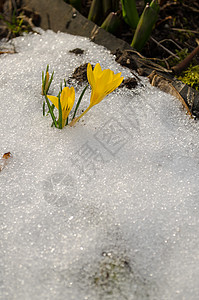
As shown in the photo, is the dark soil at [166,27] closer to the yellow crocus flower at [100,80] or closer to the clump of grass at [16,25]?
the clump of grass at [16,25]

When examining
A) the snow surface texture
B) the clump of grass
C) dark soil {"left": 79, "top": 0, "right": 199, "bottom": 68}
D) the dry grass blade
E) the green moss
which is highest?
dark soil {"left": 79, "top": 0, "right": 199, "bottom": 68}

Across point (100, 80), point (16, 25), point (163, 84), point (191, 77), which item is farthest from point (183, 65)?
point (16, 25)

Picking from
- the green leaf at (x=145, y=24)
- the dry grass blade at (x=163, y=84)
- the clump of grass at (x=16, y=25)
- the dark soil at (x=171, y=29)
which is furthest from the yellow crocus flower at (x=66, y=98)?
the clump of grass at (x=16, y=25)

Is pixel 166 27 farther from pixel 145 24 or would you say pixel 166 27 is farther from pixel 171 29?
pixel 145 24

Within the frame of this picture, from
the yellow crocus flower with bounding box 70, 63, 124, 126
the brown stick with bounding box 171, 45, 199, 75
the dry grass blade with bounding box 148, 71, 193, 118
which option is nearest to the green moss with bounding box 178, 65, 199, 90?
the brown stick with bounding box 171, 45, 199, 75

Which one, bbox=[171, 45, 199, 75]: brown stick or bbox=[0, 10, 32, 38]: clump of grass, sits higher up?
bbox=[171, 45, 199, 75]: brown stick

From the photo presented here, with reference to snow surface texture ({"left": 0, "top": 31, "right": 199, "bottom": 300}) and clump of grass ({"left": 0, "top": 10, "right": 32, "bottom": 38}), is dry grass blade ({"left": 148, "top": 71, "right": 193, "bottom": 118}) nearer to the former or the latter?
snow surface texture ({"left": 0, "top": 31, "right": 199, "bottom": 300})

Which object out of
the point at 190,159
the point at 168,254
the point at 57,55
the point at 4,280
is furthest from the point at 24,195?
the point at 57,55

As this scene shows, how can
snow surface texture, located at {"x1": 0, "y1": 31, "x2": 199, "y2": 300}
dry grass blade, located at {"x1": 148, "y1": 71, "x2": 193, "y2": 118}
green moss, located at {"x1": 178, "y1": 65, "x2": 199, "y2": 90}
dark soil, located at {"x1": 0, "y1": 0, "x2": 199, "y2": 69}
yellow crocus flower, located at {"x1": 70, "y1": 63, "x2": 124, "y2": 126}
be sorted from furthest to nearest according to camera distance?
dark soil, located at {"x1": 0, "y1": 0, "x2": 199, "y2": 69} < green moss, located at {"x1": 178, "y1": 65, "x2": 199, "y2": 90} < dry grass blade, located at {"x1": 148, "y1": 71, "x2": 193, "y2": 118} < yellow crocus flower, located at {"x1": 70, "y1": 63, "x2": 124, "y2": 126} < snow surface texture, located at {"x1": 0, "y1": 31, "x2": 199, "y2": 300}
